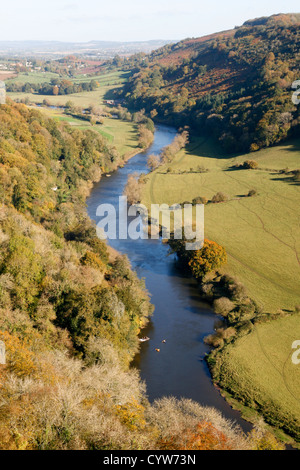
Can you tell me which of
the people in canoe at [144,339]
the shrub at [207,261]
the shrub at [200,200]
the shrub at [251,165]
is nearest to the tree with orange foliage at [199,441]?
the people in canoe at [144,339]

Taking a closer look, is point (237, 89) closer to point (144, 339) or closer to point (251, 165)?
point (251, 165)

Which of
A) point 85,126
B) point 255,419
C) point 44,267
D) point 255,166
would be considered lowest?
point 255,419

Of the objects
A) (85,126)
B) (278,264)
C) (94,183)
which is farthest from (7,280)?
(85,126)

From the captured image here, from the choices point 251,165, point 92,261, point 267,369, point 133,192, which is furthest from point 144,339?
point 251,165

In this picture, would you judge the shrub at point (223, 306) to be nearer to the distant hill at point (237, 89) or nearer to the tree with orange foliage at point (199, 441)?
the tree with orange foliage at point (199, 441)

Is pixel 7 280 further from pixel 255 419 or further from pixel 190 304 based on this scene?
pixel 255 419

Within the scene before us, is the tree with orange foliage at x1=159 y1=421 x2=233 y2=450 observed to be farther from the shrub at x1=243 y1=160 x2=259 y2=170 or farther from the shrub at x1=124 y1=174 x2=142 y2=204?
the shrub at x1=243 y1=160 x2=259 y2=170
